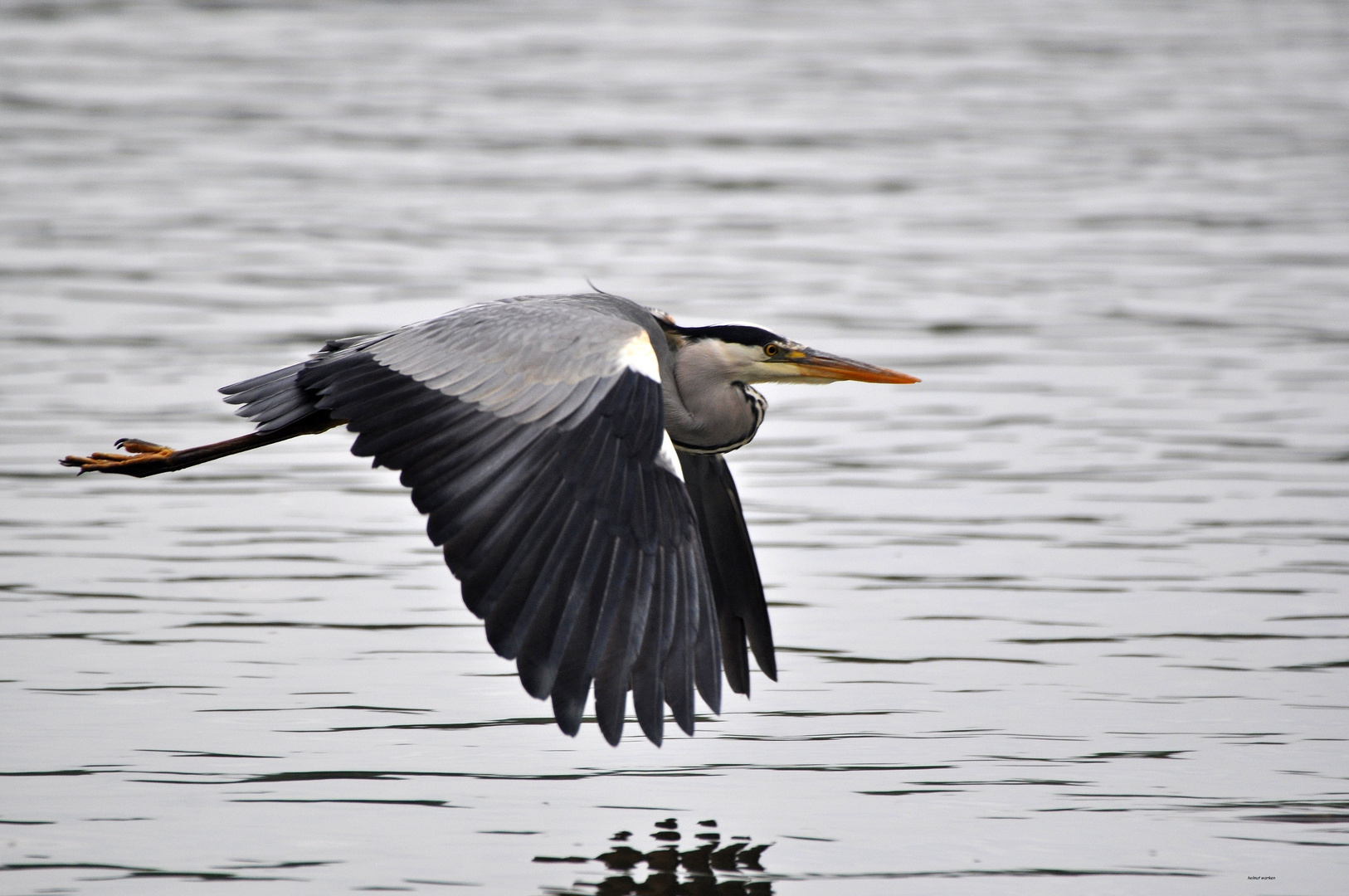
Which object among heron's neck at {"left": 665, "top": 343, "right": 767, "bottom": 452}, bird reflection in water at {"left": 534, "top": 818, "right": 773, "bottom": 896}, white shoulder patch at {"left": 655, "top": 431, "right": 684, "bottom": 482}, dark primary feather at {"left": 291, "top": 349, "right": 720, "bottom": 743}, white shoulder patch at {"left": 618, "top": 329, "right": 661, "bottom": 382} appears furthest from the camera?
heron's neck at {"left": 665, "top": 343, "right": 767, "bottom": 452}

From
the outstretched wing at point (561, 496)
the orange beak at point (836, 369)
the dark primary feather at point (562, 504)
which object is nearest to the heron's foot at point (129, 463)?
the dark primary feather at point (562, 504)

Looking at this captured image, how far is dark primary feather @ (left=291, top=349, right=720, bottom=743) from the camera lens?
5059 mm

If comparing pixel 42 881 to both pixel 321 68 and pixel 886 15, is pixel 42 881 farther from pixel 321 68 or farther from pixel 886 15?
pixel 886 15

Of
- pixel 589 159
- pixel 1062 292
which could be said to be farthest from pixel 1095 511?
pixel 589 159

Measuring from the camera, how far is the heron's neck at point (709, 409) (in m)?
6.73

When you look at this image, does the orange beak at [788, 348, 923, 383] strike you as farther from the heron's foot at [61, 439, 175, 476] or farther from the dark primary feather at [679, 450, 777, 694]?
the heron's foot at [61, 439, 175, 476]

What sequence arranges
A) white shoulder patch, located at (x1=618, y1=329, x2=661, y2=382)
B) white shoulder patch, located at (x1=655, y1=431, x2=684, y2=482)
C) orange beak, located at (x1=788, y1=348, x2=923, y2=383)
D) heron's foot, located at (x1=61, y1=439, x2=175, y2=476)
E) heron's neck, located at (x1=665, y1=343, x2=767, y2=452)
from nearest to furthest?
white shoulder patch, located at (x1=655, y1=431, x2=684, y2=482)
white shoulder patch, located at (x1=618, y1=329, x2=661, y2=382)
heron's neck, located at (x1=665, y1=343, x2=767, y2=452)
orange beak, located at (x1=788, y1=348, x2=923, y2=383)
heron's foot, located at (x1=61, y1=439, x2=175, y2=476)

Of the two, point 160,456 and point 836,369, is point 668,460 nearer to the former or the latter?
point 836,369

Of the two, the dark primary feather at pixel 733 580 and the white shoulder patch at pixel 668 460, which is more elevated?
the white shoulder patch at pixel 668 460

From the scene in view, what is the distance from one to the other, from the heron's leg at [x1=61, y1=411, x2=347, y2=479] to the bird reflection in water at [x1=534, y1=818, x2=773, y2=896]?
2.19 meters

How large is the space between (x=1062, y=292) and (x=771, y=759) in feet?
26.5

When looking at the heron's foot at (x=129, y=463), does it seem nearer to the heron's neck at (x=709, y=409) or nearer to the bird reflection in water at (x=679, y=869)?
the heron's neck at (x=709, y=409)

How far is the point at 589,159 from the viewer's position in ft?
60.8

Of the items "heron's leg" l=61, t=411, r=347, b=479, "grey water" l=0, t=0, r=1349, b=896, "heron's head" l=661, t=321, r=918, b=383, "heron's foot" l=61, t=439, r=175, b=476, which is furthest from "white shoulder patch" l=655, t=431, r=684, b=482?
"heron's foot" l=61, t=439, r=175, b=476
